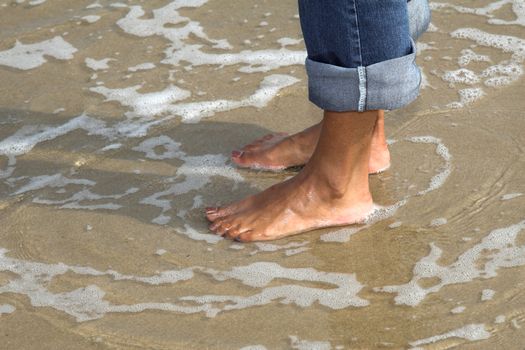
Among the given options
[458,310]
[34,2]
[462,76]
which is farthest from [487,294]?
[34,2]

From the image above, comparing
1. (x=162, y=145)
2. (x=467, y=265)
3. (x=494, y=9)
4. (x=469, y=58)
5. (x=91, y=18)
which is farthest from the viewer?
(x=91, y=18)

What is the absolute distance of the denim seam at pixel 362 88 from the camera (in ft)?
7.72

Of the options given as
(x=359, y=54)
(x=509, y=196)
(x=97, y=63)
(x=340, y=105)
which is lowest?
(x=509, y=196)

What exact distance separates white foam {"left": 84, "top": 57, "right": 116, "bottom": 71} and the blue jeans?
5.14 ft

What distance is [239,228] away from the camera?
2678 millimetres

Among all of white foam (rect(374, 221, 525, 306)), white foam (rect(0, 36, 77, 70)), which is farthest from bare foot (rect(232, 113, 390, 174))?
white foam (rect(0, 36, 77, 70))

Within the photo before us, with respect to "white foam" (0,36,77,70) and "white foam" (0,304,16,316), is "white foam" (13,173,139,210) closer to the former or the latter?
"white foam" (0,304,16,316)

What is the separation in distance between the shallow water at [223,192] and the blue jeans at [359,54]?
0.45m

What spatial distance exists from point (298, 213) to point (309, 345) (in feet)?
1.91

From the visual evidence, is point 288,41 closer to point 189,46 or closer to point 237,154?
point 189,46

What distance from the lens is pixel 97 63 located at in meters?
3.84

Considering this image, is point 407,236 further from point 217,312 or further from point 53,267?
point 53,267

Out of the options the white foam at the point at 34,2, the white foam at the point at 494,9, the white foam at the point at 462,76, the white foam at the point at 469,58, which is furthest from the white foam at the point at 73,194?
the white foam at the point at 494,9

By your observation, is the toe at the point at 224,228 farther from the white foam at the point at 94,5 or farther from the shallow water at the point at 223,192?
the white foam at the point at 94,5
